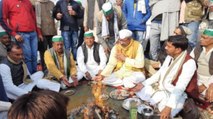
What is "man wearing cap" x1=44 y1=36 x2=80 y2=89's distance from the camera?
5492 mm

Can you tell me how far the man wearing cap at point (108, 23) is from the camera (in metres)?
6.04

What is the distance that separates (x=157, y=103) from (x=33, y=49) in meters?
3.32

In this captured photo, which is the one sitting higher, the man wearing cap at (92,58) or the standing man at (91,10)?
the standing man at (91,10)

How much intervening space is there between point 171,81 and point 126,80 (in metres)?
1.31

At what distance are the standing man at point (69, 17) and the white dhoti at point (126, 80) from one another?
169cm

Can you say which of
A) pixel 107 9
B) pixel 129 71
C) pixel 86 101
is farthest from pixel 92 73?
pixel 107 9

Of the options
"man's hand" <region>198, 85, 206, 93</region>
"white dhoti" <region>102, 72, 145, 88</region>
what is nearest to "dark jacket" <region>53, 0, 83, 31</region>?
"white dhoti" <region>102, 72, 145, 88</region>

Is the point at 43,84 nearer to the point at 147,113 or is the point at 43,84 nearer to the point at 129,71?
the point at 129,71

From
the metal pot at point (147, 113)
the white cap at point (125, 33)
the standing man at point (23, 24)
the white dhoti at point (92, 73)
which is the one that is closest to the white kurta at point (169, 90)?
the metal pot at point (147, 113)

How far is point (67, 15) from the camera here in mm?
6535

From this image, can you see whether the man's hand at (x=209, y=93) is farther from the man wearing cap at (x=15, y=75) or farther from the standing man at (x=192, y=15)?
the man wearing cap at (x=15, y=75)

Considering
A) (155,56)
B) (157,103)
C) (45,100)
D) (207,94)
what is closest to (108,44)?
(155,56)

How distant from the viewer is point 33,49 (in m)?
6.21

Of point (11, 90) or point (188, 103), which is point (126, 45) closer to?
point (188, 103)
